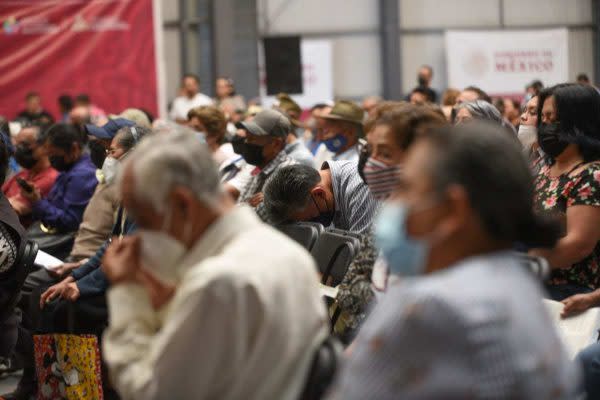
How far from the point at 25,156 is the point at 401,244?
17.8 ft

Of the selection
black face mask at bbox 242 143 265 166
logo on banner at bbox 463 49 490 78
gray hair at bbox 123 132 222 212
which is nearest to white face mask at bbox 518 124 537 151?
black face mask at bbox 242 143 265 166

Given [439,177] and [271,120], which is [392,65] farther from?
[439,177]

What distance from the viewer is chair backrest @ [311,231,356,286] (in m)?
4.11

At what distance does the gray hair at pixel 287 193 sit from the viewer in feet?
15.7

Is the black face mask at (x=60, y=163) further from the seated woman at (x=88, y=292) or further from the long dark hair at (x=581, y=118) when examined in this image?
the long dark hair at (x=581, y=118)

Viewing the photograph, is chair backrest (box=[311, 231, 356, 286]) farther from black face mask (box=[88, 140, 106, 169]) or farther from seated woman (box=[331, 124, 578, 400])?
black face mask (box=[88, 140, 106, 169])

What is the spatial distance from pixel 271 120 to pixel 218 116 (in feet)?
5.02

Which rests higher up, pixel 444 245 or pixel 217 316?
pixel 444 245

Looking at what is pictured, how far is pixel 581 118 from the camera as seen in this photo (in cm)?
420

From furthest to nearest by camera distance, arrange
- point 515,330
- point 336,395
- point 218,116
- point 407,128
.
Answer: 1. point 218,116
2. point 407,128
3. point 336,395
4. point 515,330

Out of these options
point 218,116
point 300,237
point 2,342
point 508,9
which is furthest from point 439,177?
point 508,9

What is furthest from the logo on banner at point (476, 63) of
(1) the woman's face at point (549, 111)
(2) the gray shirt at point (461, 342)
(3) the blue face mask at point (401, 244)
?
(2) the gray shirt at point (461, 342)

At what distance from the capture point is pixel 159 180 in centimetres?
241

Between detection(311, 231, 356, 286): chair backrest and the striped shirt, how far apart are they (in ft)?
1.72
